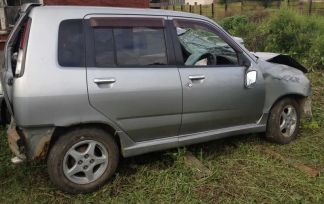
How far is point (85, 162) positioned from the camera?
3.92m

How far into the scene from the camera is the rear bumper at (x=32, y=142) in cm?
364

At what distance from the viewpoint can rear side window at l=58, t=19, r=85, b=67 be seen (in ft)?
12.1

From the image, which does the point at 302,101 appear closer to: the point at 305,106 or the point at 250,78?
the point at 305,106

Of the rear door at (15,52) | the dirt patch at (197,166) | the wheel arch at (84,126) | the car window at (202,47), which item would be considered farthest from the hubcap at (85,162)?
the car window at (202,47)

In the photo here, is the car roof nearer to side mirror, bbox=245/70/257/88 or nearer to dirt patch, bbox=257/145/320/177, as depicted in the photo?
side mirror, bbox=245/70/257/88

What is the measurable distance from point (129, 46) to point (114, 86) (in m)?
0.46

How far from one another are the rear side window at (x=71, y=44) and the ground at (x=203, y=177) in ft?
4.34

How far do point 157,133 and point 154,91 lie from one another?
471mm

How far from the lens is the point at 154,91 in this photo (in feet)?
13.3

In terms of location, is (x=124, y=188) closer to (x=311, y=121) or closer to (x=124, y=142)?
(x=124, y=142)

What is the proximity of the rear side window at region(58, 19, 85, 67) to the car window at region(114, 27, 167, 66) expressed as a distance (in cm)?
36

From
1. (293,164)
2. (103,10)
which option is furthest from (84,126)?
(293,164)

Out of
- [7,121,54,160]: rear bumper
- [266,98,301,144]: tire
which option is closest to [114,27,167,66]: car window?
[7,121,54,160]: rear bumper

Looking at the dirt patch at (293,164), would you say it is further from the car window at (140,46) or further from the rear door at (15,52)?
the rear door at (15,52)
